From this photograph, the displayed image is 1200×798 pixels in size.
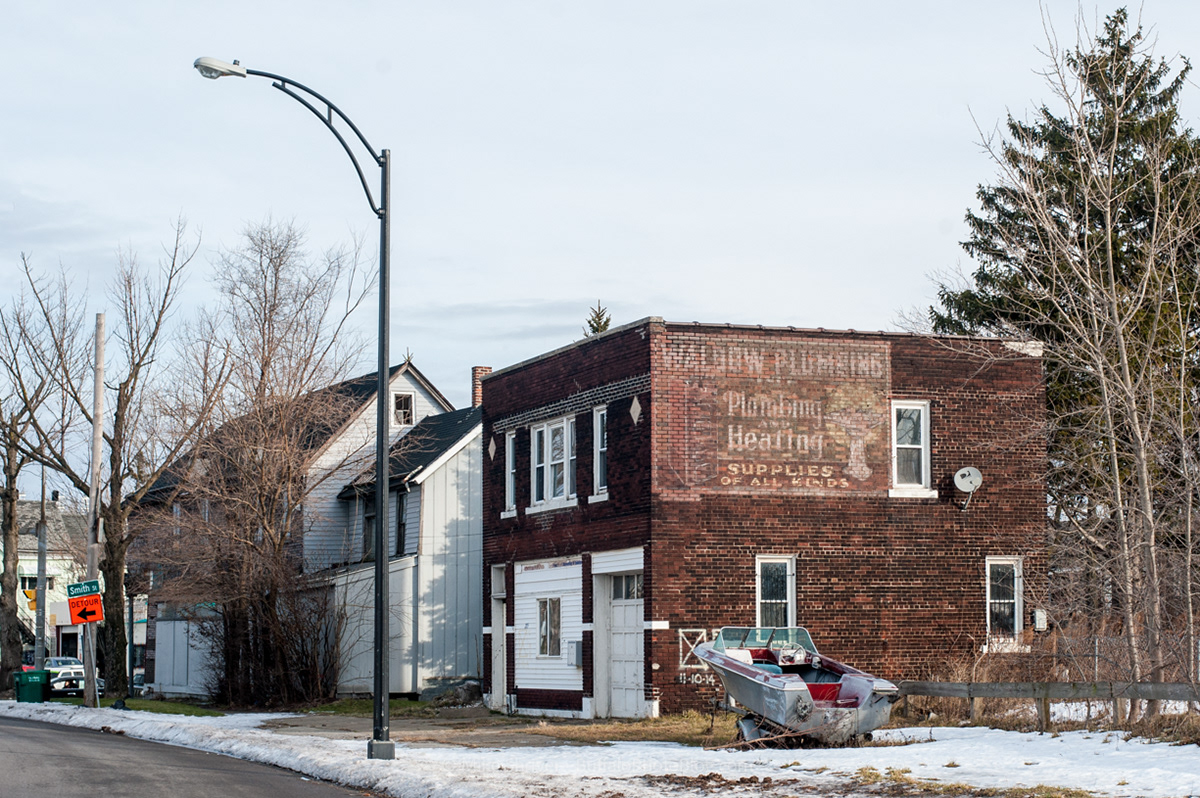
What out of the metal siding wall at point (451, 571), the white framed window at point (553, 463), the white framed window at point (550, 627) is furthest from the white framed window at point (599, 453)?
the metal siding wall at point (451, 571)

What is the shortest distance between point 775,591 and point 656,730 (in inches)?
165

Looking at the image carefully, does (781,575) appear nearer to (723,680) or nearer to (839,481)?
(839,481)

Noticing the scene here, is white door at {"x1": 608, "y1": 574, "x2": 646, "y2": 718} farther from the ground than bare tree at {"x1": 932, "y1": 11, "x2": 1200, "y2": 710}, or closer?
closer

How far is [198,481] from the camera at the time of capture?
34.2 m

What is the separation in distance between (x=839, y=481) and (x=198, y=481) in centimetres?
1687

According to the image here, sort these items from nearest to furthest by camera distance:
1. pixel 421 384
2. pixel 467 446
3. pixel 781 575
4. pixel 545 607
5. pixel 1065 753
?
pixel 1065 753, pixel 781 575, pixel 545 607, pixel 467 446, pixel 421 384

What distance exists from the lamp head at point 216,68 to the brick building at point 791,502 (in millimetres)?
9916

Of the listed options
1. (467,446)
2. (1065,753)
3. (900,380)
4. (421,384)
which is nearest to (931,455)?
(900,380)

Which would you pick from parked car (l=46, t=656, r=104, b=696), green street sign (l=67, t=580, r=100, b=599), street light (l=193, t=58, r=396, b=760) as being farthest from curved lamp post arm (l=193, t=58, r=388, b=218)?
parked car (l=46, t=656, r=104, b=696)

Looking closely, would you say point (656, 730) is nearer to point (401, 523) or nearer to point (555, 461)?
point (555, 461)

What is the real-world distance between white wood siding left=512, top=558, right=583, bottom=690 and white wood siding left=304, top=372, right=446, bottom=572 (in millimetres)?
9973

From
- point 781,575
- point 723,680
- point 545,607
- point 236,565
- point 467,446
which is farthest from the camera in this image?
point 467,446

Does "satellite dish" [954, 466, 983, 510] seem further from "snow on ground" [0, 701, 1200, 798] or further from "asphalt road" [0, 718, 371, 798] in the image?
"asphalt road" [0, 718, 371, 798]

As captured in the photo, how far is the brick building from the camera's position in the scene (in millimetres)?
24906
